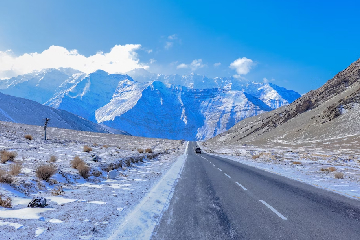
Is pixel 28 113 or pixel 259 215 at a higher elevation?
pixel 28 113

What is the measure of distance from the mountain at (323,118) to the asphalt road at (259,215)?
5882 cm

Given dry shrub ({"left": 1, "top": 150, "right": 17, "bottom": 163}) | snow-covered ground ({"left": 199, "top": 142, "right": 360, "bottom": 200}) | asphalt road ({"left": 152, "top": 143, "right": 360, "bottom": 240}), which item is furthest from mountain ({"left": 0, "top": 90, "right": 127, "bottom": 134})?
asphalt road ({"left": 152, "top": 143, "right": 360, "bottom": 240})

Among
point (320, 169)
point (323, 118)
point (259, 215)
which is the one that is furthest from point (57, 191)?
point (323, 118)

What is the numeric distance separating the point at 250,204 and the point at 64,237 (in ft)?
17.9

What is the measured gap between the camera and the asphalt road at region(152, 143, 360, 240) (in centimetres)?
492

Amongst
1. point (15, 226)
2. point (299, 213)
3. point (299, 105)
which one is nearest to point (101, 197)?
point (15, 226)

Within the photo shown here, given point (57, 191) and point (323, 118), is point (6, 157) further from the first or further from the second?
point (323, 118)

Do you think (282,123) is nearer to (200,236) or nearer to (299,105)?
(299,105)

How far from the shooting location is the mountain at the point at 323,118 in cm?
6419

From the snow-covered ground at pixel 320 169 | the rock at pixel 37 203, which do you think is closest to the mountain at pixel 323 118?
the snow-covered ground at pixel 320 169

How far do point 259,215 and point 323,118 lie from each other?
80638 mm

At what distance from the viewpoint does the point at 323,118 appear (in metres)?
73.2

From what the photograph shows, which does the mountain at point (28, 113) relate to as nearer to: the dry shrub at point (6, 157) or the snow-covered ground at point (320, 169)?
the dry shrub at point (6, 157)

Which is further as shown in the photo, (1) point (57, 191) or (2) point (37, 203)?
(1) point (57, 191)
